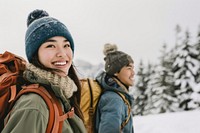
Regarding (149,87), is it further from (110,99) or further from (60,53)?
(60,53)

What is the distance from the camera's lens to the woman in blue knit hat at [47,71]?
2.12m

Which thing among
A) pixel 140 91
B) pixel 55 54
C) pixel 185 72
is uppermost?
pixel 55 54

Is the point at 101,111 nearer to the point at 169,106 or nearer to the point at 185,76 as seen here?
the point at 185,76

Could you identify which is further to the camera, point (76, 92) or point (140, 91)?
point (140, 91)

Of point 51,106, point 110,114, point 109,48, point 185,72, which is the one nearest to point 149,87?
point 185,72

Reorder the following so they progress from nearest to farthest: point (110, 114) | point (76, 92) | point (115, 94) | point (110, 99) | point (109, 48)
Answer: point (76, 92) < point (110, 114) < point (110, 99) < point (115, 94) < point (109, 48)

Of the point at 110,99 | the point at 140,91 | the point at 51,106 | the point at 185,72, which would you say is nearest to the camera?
the point at 51,106

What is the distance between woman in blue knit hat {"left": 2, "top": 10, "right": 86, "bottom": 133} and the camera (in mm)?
2117

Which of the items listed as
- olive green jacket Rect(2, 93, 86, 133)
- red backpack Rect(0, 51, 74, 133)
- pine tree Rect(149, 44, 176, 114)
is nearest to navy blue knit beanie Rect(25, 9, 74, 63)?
red backpack Rect(0, 51, 74, 133)

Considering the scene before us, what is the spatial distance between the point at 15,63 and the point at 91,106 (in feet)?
6.95

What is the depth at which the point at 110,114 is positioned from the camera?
444 cm

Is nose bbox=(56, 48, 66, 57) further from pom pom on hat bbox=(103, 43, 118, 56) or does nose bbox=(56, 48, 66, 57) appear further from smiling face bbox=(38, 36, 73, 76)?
pom pom on hat bbox=(103, 43, 118, 56)

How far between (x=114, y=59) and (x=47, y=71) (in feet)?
9.78

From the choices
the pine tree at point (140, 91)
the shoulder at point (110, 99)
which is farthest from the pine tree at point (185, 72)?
the shoulder at point (110, 99)
